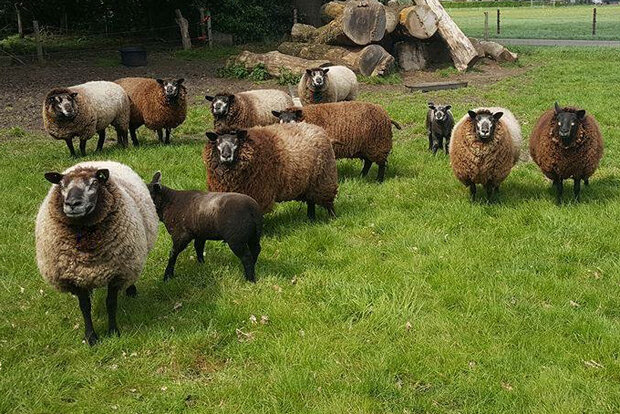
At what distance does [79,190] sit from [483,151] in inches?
207

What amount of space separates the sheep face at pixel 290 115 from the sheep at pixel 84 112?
3.77m

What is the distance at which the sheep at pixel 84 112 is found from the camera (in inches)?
406

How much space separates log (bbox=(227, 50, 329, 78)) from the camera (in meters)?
18.6

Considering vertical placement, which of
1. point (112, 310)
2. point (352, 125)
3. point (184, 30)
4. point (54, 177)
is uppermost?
point (184, 30)

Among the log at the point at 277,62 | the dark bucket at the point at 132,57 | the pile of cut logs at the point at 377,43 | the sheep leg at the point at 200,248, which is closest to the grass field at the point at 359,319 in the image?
the sheep leg at the point at 200,248

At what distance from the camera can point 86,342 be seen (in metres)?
4.84

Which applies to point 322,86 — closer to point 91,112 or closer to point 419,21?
point 91,112

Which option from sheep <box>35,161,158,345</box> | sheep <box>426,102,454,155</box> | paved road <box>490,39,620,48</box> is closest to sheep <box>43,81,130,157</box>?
sheep <box>426,102,454,155</box>

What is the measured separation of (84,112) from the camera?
10492mm

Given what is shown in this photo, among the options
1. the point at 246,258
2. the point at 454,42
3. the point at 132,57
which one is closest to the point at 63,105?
the point at 246,258

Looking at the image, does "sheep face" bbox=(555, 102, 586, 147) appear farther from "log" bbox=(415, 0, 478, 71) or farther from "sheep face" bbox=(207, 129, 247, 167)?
"log" bbox=(415, 0, 478, 71)

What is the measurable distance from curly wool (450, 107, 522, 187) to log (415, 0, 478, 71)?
13230 millimetres

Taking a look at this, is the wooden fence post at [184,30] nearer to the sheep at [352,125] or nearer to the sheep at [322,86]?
the sheep at [322,86]

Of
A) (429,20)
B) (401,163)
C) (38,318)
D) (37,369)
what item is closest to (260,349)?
(37,369)
